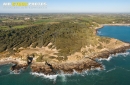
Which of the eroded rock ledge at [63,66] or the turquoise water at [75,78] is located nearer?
the turquoise water at [75,78]

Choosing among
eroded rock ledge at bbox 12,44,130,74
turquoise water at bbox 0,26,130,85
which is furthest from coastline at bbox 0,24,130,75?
turquoise water at bbox 0,26,130,85

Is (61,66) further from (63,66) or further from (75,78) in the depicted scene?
(75,78)

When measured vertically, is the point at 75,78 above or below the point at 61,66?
below

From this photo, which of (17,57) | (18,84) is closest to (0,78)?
(18,84)

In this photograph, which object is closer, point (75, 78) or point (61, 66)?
point (75, 78)

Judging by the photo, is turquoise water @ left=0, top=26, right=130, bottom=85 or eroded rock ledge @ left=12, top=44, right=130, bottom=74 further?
eroded rock ledge @ left=12, top=44, right=130, bottom=74

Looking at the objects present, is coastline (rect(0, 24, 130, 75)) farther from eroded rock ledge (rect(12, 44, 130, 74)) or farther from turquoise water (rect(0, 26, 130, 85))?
turquoise water (rect(0, 26, 130, 85))

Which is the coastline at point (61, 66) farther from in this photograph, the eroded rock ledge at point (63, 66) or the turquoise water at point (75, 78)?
the turquoise water at point (75, 78)

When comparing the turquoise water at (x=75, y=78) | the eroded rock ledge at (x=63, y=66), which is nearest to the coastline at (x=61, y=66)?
the eroded rock ledge at (x=63, y=66)

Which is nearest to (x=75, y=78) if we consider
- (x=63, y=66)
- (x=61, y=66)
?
(x=63, y=66)

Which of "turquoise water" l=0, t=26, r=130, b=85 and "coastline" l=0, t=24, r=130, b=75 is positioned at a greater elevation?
"coastline" l=0, t=24, r=130, b=75

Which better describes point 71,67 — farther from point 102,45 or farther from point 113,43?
point 113,43
